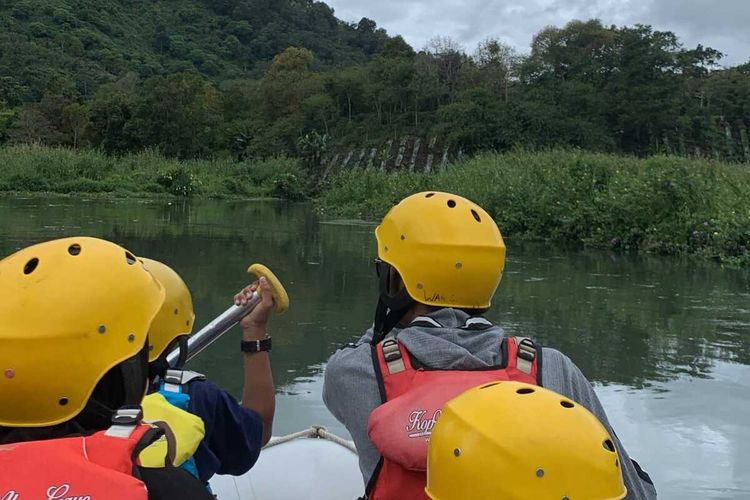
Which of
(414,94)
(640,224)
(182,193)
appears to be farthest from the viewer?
(414,94)

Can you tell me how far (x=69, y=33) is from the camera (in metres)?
65.1

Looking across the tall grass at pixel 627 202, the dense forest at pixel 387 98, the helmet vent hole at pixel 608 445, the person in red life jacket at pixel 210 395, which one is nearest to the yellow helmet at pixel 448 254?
the person in red life jacket at pixel 210 395

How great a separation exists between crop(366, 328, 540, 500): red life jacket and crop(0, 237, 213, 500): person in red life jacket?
1.40ft

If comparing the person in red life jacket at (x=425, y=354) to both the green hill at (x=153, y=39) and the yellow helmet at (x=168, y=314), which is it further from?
the green hill at (x=153, y=39)

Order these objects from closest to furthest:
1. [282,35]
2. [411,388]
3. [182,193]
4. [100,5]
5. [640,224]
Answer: [411,388] → [640,224] → [182,193] → [100,5] → [282,35]

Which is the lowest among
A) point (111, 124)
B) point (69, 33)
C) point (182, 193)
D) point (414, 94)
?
point (182, 193)

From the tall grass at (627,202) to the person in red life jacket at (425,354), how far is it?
9.27 metres

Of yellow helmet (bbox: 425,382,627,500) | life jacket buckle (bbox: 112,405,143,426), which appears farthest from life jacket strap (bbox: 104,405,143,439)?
yellow helmet (bbox: 425,382,627,500)

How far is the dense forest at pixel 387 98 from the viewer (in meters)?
34.7

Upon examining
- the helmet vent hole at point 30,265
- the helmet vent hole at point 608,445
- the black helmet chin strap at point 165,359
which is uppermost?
the helmet vent hole at point 30,265

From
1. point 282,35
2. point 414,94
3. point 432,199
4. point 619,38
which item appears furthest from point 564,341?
point 282,35

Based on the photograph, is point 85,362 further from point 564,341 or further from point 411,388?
point 564,341

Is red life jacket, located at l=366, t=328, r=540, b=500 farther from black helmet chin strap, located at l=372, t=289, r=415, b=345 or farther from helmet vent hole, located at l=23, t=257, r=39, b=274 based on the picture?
helmet vent hole, located at l=23, t=257, r=39, b=274

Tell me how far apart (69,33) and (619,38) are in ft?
155
